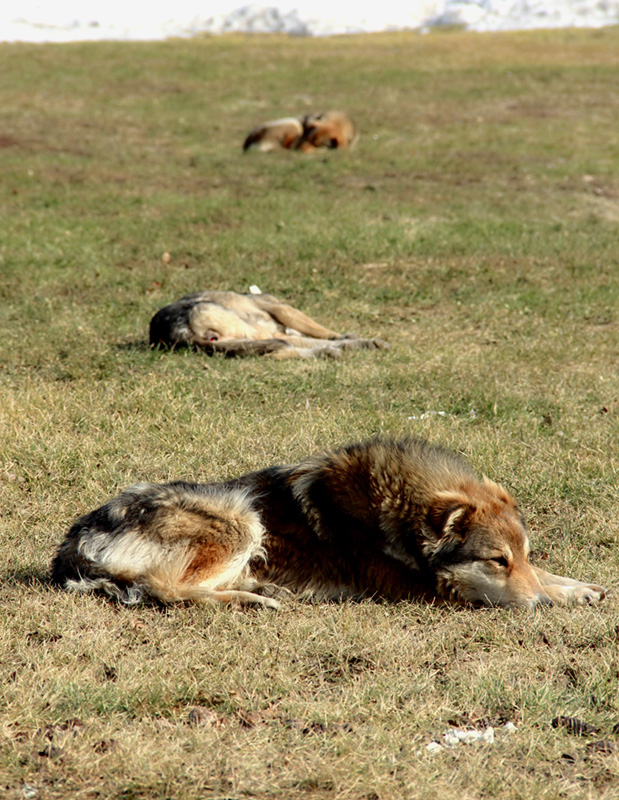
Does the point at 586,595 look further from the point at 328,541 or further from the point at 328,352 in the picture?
the point at 328,352

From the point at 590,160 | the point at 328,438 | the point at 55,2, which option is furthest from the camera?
the point at 55,2

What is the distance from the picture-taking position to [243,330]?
31.0ft

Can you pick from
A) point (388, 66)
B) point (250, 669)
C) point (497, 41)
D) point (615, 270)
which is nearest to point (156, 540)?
point (250, 669)

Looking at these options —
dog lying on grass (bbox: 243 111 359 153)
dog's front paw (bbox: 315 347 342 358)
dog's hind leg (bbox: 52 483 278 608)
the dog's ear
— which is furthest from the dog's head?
dog lying on grass (bbox: 243 111 359 153)

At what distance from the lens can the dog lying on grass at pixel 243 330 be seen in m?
9.05

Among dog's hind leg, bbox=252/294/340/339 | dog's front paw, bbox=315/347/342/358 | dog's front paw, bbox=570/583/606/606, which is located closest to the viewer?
dog's front paw, bbox=570/583/606/606

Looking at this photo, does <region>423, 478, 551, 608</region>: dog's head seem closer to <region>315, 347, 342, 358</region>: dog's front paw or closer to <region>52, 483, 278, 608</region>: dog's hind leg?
<region>52, 483, 278, 608</region>: dog's hind leg

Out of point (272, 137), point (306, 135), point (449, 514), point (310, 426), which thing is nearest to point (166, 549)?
point (449, 514)

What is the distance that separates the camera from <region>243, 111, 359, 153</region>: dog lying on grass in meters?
22.0

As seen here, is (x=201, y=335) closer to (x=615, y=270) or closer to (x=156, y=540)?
(x=156, y=540)

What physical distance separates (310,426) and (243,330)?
281 centimetres

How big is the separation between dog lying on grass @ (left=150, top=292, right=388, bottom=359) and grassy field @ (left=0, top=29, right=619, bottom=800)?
0.97 feet

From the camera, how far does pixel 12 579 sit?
477 cm

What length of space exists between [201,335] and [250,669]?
218 inches
